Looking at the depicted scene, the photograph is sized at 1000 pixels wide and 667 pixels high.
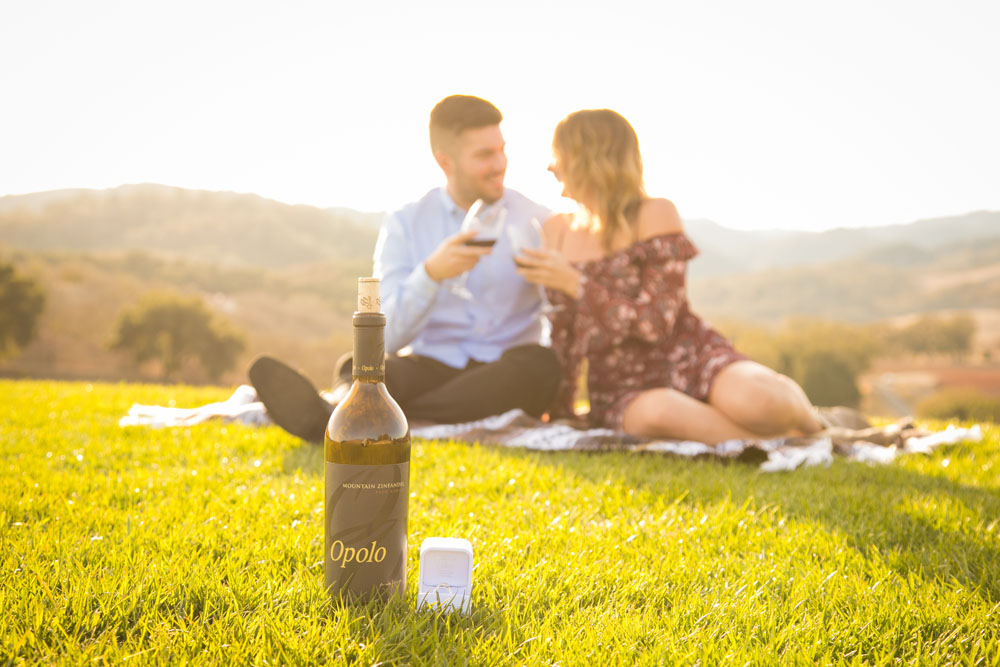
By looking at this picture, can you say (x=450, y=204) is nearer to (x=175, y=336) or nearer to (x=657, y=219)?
(x=657, y=219)

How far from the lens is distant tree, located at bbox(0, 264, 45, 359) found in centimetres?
1539

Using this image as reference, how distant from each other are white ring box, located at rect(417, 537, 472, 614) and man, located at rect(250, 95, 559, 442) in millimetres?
2374

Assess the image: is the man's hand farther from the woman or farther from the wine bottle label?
the wine bottle label

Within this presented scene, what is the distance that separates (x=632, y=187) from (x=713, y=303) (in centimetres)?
2545

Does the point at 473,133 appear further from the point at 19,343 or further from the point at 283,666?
the point at 19,343

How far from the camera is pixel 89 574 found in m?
1.73

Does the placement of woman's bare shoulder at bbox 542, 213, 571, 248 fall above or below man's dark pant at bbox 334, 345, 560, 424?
above

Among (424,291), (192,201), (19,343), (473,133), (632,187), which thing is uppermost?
(192,201)

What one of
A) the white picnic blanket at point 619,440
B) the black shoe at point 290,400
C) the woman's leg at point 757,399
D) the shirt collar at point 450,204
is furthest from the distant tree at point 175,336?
the woman's leg at point 757,399

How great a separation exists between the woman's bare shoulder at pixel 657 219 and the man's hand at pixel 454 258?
→ 1094mm

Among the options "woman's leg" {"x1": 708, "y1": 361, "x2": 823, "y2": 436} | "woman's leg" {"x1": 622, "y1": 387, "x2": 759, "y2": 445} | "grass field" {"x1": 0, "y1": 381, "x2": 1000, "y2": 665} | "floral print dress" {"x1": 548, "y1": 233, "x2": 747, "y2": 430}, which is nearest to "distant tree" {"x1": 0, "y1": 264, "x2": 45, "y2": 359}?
"grass field" {"x1": 0, "y1": 381, "x2": 1000, "y2": 665}

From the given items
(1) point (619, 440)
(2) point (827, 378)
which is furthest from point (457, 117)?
(2) point (827, 378)

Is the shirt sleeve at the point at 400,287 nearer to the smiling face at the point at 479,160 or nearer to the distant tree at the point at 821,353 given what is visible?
the smiling face at the point at 479,160

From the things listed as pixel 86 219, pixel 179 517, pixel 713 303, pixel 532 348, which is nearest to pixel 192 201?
pixel 86 219
